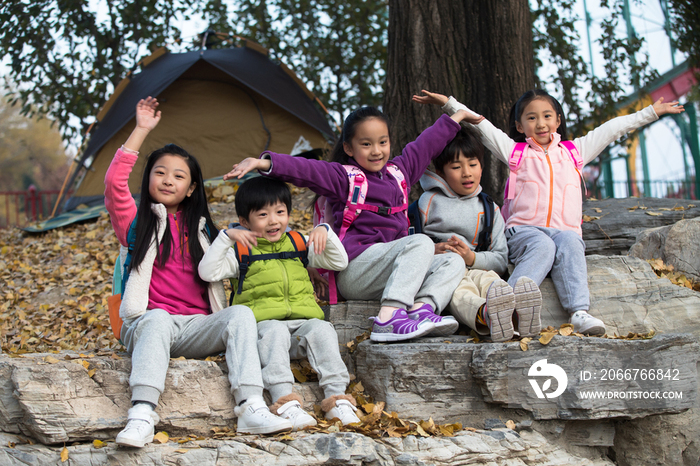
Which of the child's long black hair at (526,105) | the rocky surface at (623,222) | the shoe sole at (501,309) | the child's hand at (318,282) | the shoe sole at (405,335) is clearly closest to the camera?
the shoe sole at (501,309)

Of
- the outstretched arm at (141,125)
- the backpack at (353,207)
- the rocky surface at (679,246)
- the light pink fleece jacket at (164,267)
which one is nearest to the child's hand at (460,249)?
the backpack at (353,207)

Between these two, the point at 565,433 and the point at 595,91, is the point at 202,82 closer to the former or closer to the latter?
the point at 595,91

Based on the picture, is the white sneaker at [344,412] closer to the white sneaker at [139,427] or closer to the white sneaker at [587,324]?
the white sneaker at [139,427]

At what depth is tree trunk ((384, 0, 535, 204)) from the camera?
4727 mm

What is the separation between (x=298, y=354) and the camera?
2973mm

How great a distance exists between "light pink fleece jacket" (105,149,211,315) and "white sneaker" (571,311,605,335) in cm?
193

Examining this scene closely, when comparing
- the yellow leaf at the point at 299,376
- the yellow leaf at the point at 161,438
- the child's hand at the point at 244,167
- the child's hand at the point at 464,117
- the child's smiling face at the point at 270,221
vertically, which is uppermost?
the child's hand at the point at 464,117

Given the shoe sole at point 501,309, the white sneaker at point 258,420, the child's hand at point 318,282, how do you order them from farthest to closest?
the child's hand at point 318,282 → the shoe sole at point 501,309 → the white sneaker at point 258,420

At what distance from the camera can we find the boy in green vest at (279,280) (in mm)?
2816

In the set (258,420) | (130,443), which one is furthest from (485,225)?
(130,443)

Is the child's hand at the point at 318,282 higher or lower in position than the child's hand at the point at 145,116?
lower

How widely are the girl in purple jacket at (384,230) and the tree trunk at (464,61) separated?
3.42 feet

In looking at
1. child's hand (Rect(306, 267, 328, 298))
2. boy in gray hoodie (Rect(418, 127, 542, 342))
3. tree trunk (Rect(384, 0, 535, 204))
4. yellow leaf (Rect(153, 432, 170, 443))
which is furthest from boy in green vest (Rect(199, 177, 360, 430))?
tree trunk (Rect(384, 0, 535, 204))

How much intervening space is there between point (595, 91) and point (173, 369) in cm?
727
